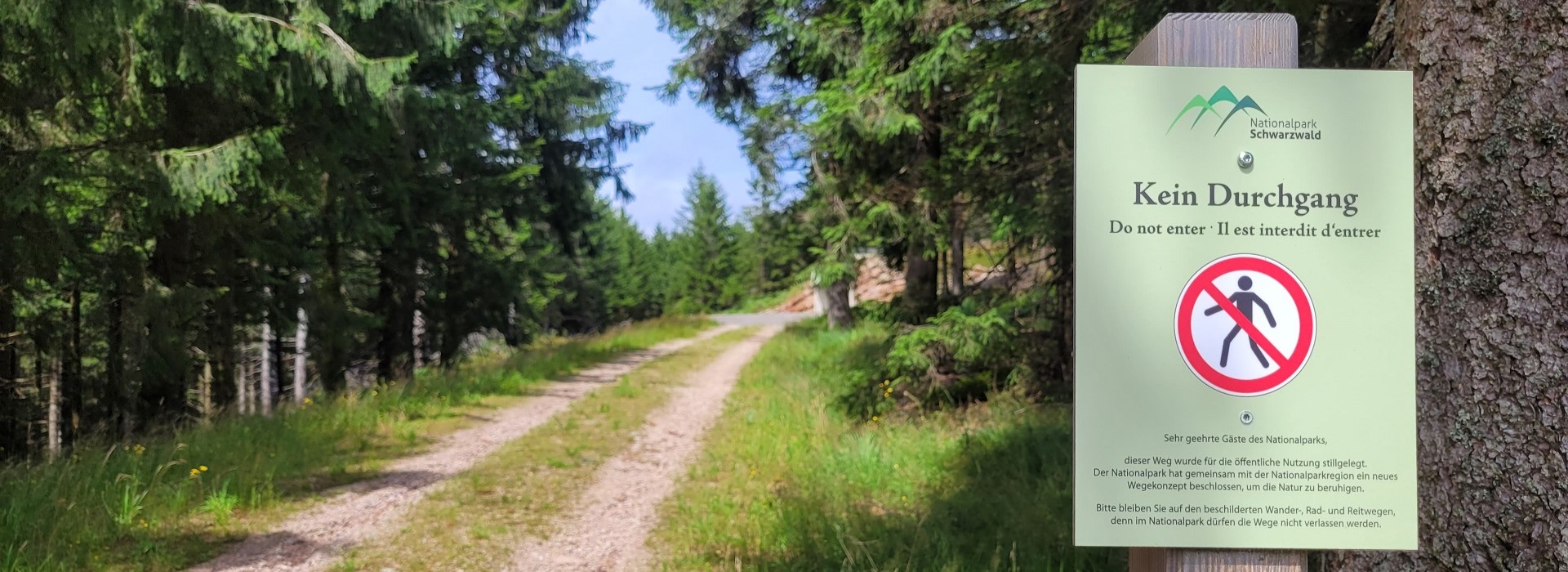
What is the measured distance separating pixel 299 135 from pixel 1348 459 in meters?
9.86

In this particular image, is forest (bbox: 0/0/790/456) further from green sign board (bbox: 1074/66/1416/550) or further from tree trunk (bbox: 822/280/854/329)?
tree trunk (bbox: 822/280/854/329)

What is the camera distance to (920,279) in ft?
32.6

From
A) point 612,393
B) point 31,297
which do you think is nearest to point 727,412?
point 612,393

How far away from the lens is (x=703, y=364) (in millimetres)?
16453

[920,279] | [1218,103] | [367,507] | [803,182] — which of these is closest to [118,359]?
[367,507]

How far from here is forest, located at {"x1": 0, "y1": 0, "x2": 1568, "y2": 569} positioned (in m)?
2.11

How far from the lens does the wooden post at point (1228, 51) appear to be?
176cm

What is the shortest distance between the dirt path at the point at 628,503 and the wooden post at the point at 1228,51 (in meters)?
3.56

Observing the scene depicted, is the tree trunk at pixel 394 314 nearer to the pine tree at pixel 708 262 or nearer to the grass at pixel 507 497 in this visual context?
the grass at pixel 507 497

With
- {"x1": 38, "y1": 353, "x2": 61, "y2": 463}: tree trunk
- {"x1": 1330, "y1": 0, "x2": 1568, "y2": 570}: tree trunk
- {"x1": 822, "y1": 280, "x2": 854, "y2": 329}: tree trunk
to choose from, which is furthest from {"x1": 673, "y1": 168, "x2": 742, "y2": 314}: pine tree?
{"x1": 1330, "y1": 0, "x2": 1568, "y2": 570}: tree trunk

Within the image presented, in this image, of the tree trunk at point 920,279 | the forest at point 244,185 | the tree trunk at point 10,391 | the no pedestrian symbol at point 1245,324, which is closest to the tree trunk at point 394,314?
the forest at point 244,185

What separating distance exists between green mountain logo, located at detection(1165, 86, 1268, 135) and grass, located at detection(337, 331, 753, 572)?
172 inches

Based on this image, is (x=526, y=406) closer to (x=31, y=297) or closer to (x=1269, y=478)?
(x=31, y=297)

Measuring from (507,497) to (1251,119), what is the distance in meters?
5.75
